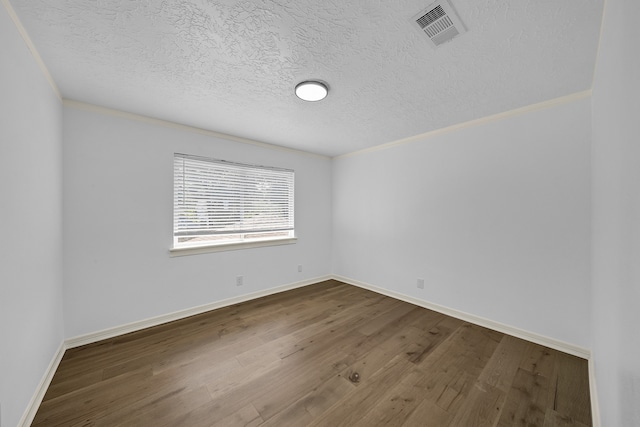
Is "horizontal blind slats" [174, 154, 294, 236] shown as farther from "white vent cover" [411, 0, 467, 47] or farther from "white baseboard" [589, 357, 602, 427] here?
"white baseboard" [589, 357, 602, 427]

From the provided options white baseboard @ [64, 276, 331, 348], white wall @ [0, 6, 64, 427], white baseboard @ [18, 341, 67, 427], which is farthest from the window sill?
white baseboard @ [18, 341, 67, 427]

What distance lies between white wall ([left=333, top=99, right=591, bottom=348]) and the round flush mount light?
1.84 metres

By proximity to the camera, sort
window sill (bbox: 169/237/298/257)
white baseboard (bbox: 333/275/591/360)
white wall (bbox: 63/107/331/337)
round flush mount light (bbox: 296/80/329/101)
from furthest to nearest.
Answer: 1. window sill (bbox: 169/237/298/257)
2. white wall (bbox: 63/107/331/337)
3. white baseboard (bbox: 333/275/591/360)
4. round flush mount light (bbox: 296/80/329/101)

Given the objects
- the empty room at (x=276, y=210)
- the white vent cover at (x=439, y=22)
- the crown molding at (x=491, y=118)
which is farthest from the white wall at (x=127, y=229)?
the white vent cover at (x=439, y=22)

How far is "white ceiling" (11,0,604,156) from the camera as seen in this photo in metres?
1.25

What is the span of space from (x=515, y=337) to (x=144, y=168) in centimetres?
441

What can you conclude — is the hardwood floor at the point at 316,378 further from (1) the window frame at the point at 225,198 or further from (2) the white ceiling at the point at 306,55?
(2) the white ceiling at the point at 306,55

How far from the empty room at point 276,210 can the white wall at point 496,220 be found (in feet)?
0.06

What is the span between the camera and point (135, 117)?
8.34 ft

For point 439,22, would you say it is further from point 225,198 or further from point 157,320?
point 157,320

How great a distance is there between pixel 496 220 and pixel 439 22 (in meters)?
2.16

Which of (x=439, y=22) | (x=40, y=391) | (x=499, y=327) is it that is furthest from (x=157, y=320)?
(x=499, y=327)

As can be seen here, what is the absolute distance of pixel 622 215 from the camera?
0.95 meters

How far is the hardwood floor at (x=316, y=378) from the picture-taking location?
1476 millimetres
